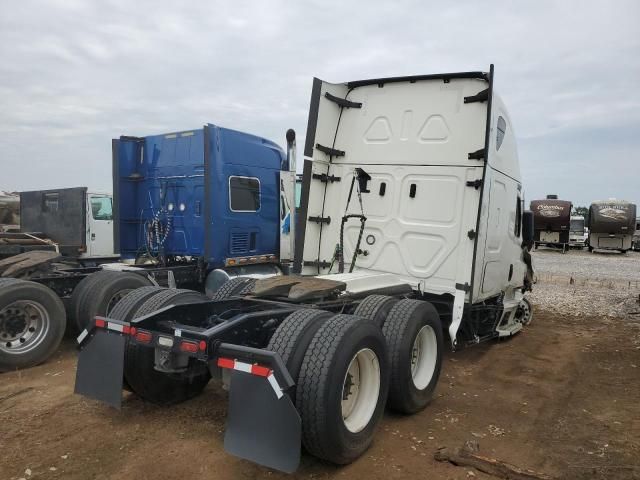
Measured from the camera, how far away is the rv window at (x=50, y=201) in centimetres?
1108

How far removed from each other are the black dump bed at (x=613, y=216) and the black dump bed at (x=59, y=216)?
27962 mm

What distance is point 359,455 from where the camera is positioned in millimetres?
3770

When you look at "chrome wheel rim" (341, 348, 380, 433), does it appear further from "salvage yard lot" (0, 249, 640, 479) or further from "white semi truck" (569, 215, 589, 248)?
"white semi truck" (569, 215, 589, 248)

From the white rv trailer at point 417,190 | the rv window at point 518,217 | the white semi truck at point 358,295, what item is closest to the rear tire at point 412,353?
the white semi truck at point 358,295

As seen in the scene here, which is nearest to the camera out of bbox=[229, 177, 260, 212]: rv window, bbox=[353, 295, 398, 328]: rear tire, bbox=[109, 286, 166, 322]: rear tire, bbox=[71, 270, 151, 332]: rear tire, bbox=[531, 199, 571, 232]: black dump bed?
bbox=[109, 286, 166, 322]: rear tire

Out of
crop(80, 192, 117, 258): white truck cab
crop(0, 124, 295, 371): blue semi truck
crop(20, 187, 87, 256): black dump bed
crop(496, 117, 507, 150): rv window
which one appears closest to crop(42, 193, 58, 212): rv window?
crop(20, 187, 87, 256): black dump bed

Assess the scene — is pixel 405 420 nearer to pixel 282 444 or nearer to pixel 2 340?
pixel 282 444

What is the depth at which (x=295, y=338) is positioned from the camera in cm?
359

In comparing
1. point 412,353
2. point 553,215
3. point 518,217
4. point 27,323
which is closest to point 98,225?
point 27,323

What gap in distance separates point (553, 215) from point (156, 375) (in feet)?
96.0

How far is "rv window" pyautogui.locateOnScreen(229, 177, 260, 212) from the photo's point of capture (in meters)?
8.70

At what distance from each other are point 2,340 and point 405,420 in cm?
461

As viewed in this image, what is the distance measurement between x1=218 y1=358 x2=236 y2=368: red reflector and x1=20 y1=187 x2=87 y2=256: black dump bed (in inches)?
333

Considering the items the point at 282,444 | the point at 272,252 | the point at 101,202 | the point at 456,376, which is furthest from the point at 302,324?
the point at 101,202
